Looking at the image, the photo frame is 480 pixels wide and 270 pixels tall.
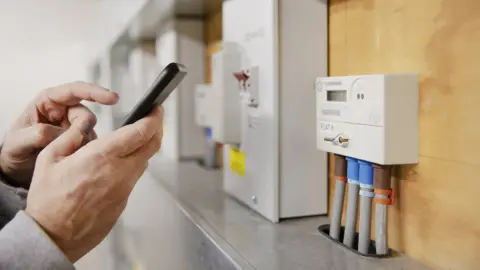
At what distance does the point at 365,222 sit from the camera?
65cm

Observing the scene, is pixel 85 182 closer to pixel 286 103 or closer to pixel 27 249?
pixel 27 249

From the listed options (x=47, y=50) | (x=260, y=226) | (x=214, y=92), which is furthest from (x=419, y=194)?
(x=47, y=50)

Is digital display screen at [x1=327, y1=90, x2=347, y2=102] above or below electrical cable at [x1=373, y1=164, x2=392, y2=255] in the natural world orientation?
above

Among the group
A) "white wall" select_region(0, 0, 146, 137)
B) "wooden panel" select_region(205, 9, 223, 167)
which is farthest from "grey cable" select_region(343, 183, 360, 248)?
"white wall" select_region(0, 0, 146, 137)

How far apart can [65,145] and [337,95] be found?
1.31 ft

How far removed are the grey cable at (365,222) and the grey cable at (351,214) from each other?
2cm

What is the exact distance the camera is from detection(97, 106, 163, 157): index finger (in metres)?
0.47

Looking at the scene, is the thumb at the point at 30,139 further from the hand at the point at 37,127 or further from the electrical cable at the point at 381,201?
the electrical cable at the point at 381,201

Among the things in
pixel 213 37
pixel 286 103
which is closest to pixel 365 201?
pixel 286 103

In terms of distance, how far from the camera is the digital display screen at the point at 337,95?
2.23ft

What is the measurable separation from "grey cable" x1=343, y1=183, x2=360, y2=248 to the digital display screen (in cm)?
13

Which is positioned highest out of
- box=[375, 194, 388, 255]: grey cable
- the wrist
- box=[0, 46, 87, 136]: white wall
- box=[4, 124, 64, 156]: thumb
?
box=[0, 46, 87, 136]: white wall

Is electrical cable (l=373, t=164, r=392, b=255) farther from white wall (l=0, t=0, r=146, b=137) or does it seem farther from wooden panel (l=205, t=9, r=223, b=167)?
white wall (l=0, t=0, r=146, b=137)

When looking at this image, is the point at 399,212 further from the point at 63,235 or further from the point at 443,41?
the point at 63,235
